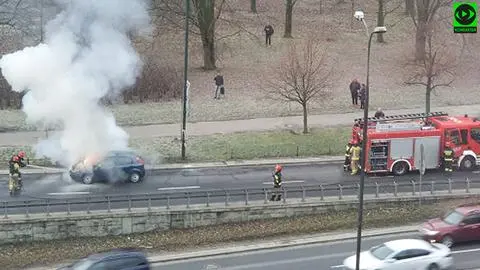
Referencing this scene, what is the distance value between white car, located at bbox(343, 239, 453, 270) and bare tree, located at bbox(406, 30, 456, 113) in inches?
760

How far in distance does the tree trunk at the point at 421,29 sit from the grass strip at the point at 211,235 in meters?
22.1

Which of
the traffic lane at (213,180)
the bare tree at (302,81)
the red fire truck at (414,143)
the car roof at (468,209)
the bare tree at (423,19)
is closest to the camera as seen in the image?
the car roof at (468,209)

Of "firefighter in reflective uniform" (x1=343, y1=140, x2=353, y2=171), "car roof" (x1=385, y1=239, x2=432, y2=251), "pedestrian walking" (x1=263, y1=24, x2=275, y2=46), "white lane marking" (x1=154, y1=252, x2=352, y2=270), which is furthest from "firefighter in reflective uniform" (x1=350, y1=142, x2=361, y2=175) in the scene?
"pedestrian walking" (x1=263, y1=24, x2=275, y2=46)

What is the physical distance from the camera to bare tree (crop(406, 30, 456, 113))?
143 feet

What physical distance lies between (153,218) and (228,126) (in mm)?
13982

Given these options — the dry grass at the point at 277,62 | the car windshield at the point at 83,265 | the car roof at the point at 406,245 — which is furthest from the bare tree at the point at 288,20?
the car windshield at the point at 83,265

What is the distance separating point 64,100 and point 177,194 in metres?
7.35

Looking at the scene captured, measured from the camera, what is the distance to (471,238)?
2802 cm

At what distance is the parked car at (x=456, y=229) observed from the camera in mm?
27656

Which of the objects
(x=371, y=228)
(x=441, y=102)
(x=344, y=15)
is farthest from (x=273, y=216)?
(x=344, y=15)

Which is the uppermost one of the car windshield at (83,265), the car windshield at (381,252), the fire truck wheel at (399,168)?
the fire truck wheel at (399,168)

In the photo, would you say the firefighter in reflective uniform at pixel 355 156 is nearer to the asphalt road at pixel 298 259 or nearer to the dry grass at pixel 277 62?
the asphalt road at pixel 298 259

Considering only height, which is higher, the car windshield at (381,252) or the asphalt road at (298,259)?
the car windshield at (381,252)

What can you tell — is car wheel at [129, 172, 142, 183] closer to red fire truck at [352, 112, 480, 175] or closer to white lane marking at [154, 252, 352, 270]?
white lane marking at [154, 252, 352, 270]
